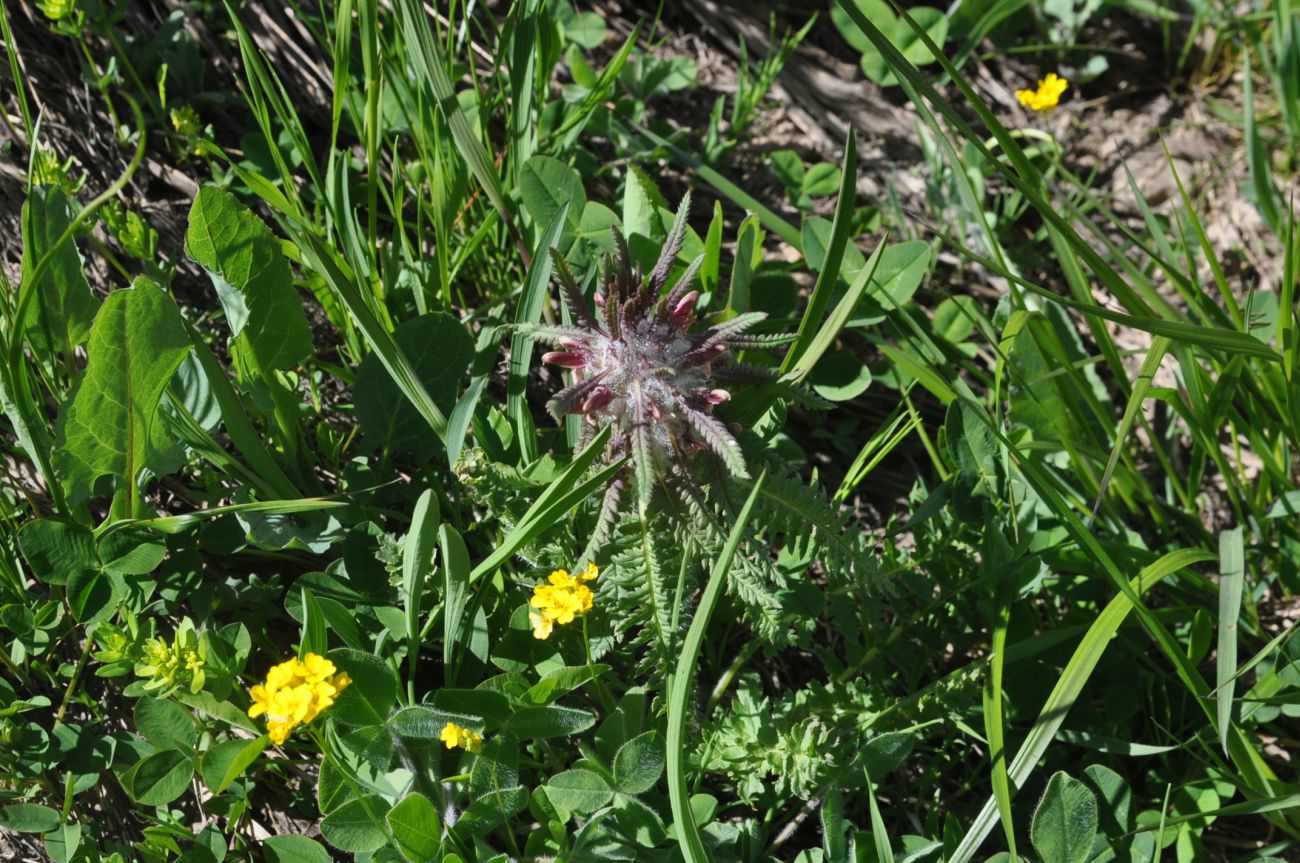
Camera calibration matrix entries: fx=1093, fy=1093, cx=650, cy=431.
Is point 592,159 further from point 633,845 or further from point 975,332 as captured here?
point 633,845

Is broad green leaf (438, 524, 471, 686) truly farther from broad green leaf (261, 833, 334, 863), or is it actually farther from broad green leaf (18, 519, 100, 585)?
broad green leaf (18, 519, 100, 585)

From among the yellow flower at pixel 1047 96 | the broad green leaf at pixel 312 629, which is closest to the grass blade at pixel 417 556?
the broad green leaf at pixel 312 629

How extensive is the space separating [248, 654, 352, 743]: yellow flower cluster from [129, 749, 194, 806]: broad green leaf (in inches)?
16.3

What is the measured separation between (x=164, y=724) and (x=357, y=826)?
1.47 feet

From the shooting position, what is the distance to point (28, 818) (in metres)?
1.99

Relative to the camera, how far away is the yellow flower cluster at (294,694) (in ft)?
5.55

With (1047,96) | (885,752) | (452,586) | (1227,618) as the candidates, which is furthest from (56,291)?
(1047,96)

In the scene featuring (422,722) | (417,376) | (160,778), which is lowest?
(160,778)

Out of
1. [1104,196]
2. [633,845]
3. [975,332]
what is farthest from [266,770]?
[1104,196]

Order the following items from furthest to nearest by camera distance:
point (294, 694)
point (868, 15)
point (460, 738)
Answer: point (868, 15), point (460, 738), point (294, 694)

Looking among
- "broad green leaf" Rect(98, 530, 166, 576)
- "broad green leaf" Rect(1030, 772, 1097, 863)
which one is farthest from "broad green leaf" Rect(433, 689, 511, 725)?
"broad green leaf" Rect(1030, 772, 1097, 863)

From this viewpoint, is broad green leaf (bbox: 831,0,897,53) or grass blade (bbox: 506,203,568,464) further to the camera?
broad green leaf (bbox: 831,0,897,53)

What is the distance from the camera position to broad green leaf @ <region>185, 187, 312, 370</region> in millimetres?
2107

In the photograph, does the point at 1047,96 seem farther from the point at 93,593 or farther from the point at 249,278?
the point at 93,593
